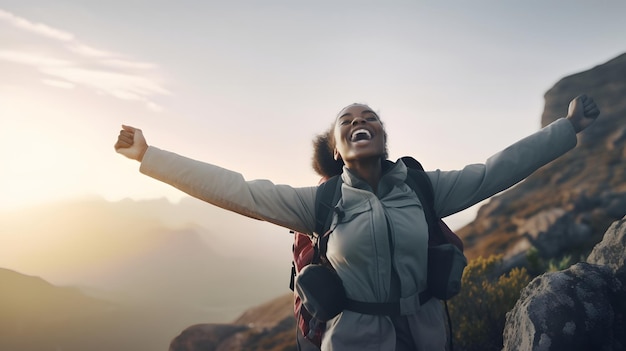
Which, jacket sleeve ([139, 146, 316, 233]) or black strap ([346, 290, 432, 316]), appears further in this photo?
jacket sleeve ([139, 146, 316, 233])

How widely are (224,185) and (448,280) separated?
1.71 metres

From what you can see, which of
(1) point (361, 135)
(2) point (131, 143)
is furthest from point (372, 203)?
(2) point (131, 143)

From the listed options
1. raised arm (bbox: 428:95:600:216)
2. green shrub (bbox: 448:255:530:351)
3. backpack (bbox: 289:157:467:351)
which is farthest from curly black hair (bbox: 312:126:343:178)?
green shrub (bbox: 448:255:530:351)

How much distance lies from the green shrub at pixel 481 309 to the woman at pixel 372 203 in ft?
18.2

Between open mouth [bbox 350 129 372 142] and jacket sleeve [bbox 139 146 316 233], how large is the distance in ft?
2.06

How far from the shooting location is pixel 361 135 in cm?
334

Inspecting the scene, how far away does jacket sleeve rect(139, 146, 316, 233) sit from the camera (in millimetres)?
3143

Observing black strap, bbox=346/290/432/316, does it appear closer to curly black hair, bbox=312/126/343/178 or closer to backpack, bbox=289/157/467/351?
backpack, bbox=289/157/467/351

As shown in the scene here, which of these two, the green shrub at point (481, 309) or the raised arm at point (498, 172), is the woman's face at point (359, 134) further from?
the green shrub at point (481, 309)

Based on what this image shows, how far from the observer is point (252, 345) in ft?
48.3

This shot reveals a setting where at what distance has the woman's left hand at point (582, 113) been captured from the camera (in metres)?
3.69

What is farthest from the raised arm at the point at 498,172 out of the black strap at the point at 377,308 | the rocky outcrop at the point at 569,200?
the rocky outcrop at the point at 569,200

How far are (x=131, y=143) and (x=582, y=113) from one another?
361cm

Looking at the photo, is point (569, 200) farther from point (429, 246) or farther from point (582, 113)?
point (429, 246)
